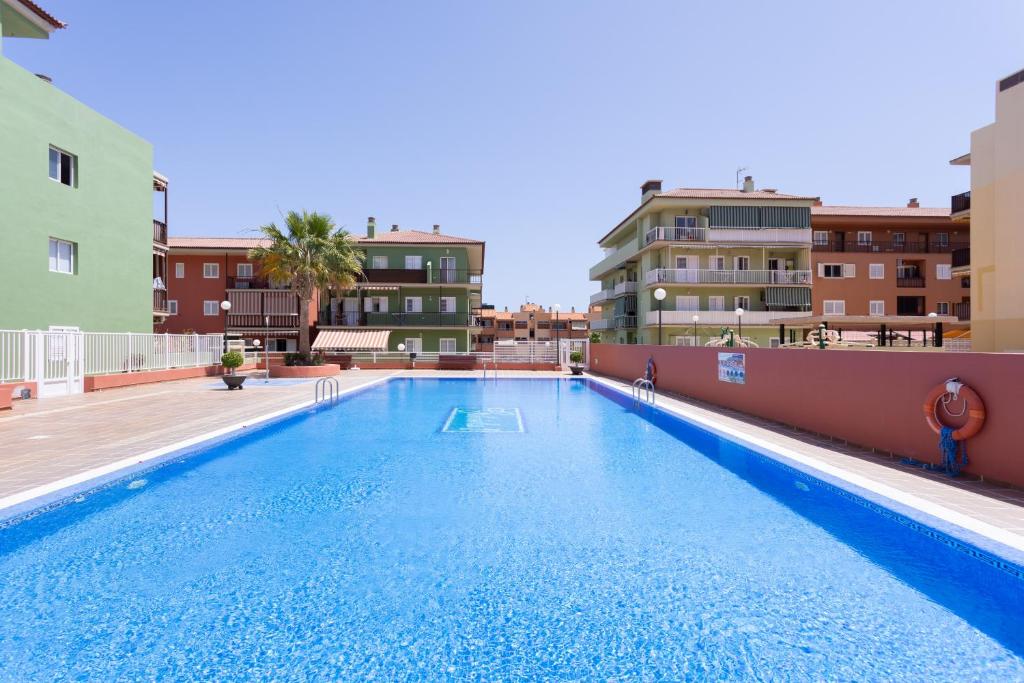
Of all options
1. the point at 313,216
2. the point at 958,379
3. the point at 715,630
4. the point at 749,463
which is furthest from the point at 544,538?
the point at 313,216

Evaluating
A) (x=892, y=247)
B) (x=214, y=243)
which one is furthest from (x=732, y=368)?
(x=214, y=243)

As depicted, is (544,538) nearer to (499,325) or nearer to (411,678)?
(411,678)

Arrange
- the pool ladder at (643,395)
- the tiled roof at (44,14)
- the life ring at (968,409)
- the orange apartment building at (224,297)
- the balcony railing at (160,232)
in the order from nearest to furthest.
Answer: the life ring at (968,409) < the pool ladder at (643,395) < the tiled roof at (44,14) < the balcony railing at (160,232) < the orange apartment building at (224,297)

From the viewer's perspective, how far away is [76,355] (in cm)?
1823

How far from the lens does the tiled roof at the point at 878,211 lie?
139 feet

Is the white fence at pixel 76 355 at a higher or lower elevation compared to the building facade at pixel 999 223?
lower

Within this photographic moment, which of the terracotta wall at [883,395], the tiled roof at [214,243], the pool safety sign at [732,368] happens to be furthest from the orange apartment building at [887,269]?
the tiled roof at [214,243]

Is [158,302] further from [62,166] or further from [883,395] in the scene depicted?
[883,395]

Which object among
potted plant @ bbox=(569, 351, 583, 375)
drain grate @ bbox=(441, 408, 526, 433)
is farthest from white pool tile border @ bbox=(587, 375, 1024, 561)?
potted plant @ bbox=(569, 351, 583, 375)

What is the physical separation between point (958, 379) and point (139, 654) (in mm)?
9912

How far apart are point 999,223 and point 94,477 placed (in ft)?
104

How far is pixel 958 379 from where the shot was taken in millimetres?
7527

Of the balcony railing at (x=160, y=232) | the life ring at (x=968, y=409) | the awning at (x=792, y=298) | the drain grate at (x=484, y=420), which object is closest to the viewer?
the life ring at (x=968, y=409)

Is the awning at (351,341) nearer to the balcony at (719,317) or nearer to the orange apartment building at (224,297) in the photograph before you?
the orange apartment building at (224,297)
